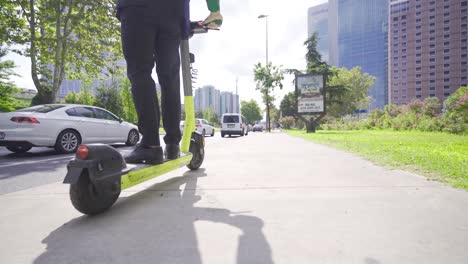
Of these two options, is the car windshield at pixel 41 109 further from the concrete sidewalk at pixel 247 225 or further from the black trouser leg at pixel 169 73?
the black trouser leg at pixel 169 73

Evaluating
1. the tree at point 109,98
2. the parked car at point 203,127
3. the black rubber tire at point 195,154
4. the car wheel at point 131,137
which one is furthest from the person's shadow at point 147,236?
the tree at point 109,98

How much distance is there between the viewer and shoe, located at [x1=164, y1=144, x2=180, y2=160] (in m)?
2.80

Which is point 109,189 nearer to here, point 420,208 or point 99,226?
point 99,226

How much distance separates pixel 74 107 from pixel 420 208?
8.11 meters

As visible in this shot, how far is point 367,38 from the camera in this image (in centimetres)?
13100

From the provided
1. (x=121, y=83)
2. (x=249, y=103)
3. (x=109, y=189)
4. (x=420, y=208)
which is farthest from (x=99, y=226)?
(x=249, y=103)

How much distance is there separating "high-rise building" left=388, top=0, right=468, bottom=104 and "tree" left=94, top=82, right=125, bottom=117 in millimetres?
107331

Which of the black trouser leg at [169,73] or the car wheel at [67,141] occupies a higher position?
the black trouser leg at [169,73]

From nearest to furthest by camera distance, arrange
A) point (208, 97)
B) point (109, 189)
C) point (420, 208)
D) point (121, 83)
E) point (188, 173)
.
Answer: point (109, 189) → point (420, 208) → point (188, 173) → point (121, 83) → point (208, 97)

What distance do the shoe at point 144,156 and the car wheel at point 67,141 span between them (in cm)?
555

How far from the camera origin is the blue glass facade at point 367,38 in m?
130

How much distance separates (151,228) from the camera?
5.51ft

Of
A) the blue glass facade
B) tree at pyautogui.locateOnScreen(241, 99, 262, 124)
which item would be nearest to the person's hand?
tree at pyautogui.locateOnScreen(241, 99, 262, 124)

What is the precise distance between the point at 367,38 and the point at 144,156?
15134 centimetres
